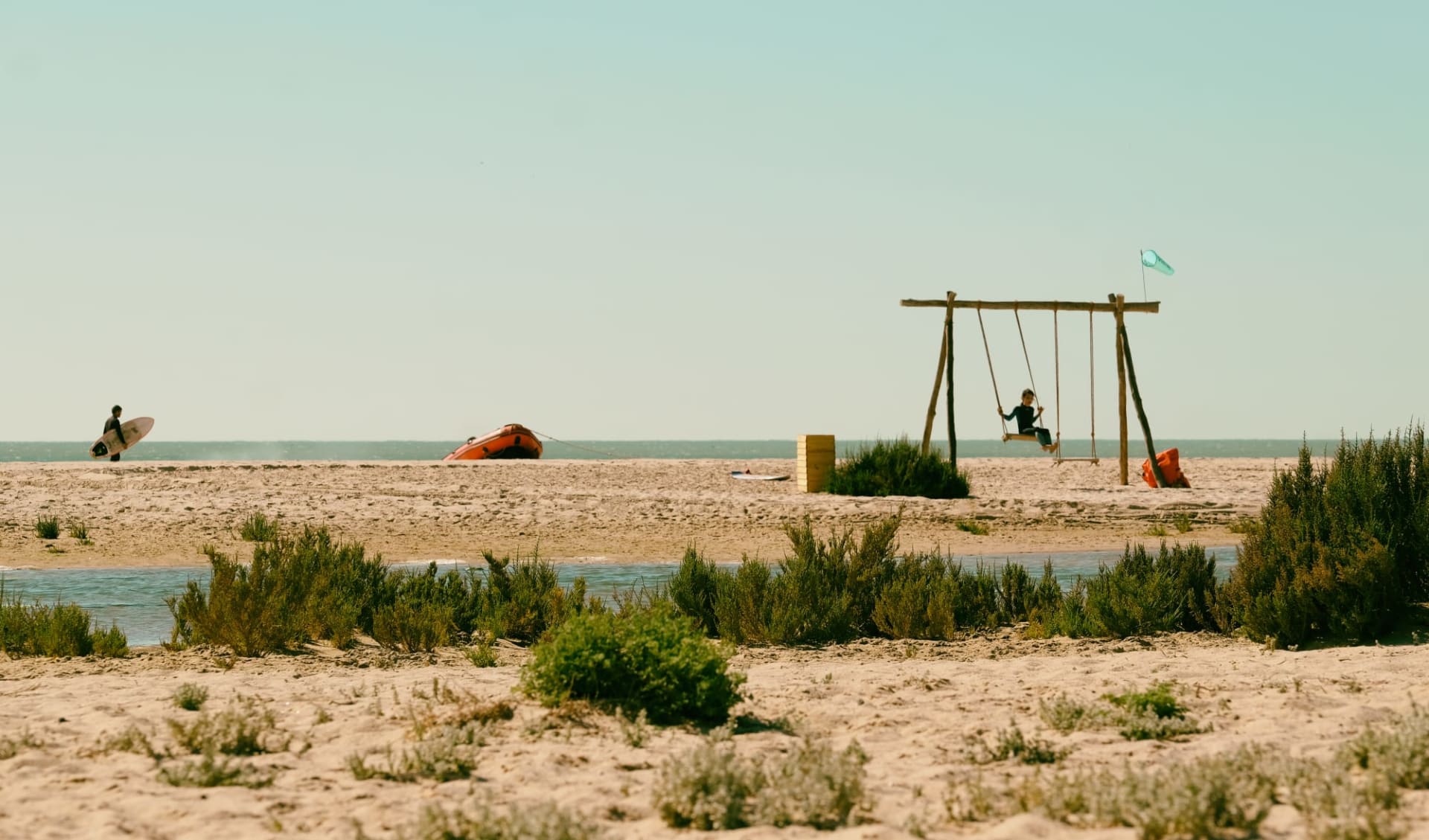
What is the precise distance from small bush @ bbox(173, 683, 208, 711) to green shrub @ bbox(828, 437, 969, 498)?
647 inches

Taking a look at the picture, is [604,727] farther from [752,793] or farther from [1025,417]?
[1025,417]

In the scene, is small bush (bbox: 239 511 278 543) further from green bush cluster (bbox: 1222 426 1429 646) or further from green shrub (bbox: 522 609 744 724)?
green bush cluster (bbox: 1222 426 1429 646)

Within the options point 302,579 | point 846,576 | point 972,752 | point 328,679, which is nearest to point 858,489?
point 846,576

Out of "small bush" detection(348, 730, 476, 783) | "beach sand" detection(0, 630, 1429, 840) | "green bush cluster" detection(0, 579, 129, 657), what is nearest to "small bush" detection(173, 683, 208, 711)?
"beach sand" detection(0, 630, 1429, 840)

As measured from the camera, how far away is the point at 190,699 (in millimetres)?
7012

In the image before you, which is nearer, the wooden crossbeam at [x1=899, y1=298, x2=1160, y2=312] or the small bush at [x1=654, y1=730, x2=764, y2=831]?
the small bush at [x1=654, y1=730, x2=764, y2=831]

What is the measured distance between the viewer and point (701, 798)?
5.03m

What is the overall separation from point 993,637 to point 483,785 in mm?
5820

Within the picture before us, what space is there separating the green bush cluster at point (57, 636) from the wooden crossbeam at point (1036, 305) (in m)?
16.1

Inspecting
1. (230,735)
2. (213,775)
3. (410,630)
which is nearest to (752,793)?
(213,775)

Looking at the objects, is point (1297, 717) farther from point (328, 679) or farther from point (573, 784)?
point (328, 679)

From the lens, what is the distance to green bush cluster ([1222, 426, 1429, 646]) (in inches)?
369

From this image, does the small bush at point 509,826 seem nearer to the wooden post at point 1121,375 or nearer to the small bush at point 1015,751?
the small bush at point 1015,751

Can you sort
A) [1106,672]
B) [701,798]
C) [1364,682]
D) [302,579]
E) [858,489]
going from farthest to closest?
[858,489], [302,579], [1106,672], [1364,682], [701,798]
